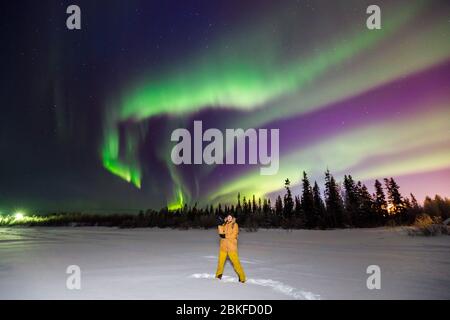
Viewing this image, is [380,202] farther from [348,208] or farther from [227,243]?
[227,243]

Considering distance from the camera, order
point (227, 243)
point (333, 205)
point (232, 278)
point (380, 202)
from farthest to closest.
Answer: point (380, 202) < point (333, 205) < point (232, 278) < point (227, 243)

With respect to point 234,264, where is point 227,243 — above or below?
above

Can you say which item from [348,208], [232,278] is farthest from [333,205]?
[232,278]

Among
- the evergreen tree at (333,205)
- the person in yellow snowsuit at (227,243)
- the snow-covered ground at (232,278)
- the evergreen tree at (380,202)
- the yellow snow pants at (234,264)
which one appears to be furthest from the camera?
the evergreen tree at (380,202)

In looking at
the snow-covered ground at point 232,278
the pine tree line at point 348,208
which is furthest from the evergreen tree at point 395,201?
the snow-covered ground at point 232,278

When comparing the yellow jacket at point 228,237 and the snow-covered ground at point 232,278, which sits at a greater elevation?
the yellow jacket at point 228,237

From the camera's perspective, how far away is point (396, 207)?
188 ft

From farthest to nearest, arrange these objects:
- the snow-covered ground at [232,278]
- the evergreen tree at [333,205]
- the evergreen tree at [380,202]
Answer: the evergreen tree at [380,202], the evergreen tree at [333,205], the snow-covered ground at [232,278]

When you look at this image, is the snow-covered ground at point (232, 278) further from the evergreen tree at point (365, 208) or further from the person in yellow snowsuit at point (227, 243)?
the evergreen tree at point (365, 208)

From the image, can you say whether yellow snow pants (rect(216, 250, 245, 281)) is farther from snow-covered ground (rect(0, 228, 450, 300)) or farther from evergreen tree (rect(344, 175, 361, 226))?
evergreen tree (rect(344, 175, 361, 226))

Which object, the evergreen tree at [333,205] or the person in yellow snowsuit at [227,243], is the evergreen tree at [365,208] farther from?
the person in yellow snowsuit at [227,243]

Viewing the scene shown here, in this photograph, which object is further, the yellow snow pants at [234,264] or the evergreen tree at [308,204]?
the evergreen tree at [308,204]

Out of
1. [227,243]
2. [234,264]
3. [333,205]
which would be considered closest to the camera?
[234,264]

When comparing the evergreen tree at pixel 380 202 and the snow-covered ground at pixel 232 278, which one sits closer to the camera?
the snow-covered ground at pixel 232 278
